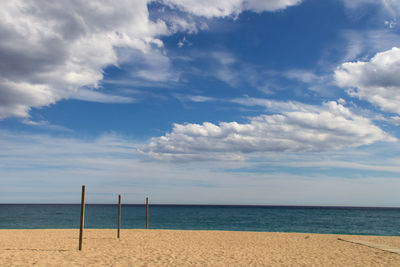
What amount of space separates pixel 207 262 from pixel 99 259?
4.04 m

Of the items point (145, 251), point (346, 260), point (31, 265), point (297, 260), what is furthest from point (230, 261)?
point (31, 265)

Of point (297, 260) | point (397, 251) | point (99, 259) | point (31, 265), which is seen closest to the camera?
point (31, 265)

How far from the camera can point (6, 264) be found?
9438 mm

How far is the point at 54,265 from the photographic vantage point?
9570 mm

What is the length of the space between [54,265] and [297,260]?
357 inches

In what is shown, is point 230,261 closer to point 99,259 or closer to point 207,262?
point 207,262

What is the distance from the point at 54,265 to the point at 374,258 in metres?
12.6

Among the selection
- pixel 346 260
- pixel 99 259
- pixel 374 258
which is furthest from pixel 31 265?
pixel 374 258

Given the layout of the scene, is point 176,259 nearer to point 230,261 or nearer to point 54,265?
point 230,261

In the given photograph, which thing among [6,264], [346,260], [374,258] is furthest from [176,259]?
[374,258]

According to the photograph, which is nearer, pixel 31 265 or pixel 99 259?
pixel 31 265

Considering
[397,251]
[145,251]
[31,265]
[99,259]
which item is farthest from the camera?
[397,251]

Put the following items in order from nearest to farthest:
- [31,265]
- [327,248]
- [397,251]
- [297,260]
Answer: [31,265]
[297,260]
[397,251]
[327,248]

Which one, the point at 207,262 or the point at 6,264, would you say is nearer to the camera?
the point at 6,264
